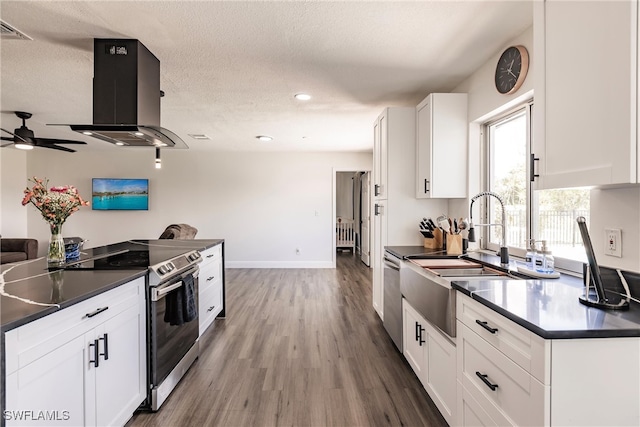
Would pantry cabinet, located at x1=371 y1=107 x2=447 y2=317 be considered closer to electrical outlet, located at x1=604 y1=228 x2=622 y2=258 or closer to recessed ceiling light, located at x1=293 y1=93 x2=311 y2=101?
recessed ceiling light, located at x1=293 y1=93 x2=311 y2=101

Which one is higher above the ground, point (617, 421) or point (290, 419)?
point (617, 421)

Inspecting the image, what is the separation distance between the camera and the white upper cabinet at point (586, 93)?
1028 millimetres

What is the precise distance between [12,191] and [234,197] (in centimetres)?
417

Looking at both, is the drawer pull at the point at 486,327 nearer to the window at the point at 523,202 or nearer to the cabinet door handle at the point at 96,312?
the window at the point at 523,202

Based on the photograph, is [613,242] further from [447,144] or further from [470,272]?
[447,144]

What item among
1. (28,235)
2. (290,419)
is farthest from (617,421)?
(28,235)

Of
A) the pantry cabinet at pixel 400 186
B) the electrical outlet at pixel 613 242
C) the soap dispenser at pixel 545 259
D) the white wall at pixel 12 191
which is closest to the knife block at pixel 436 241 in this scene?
the pantry cabinet at pixel 400 186

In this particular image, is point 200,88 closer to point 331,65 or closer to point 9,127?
point 331,65

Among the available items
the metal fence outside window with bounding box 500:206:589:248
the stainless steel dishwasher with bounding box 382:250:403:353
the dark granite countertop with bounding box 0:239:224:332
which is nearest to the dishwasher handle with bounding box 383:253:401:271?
the stainless steel dishwasher with bounding box 382:250:403:353

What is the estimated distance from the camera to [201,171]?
6.57 meters

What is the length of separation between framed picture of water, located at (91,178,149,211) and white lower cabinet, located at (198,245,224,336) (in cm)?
396

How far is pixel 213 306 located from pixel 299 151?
3930 millimetres

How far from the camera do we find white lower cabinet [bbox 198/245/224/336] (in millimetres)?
2887

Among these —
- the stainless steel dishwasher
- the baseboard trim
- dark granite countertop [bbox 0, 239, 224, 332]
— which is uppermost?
dark granite countertop [bbox 0, 239, 224, 332]
